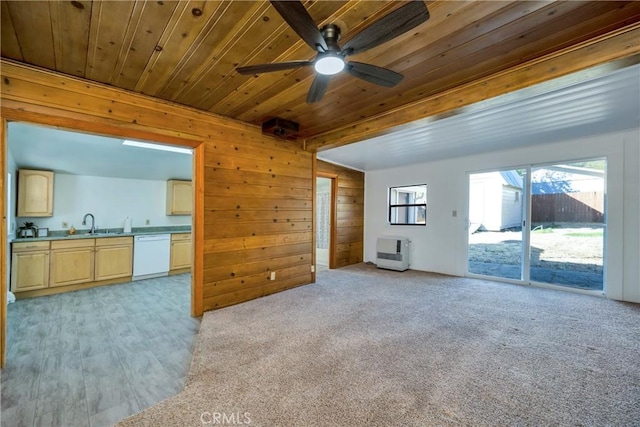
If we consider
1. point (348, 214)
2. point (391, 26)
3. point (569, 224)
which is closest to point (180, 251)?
point (348, 214)

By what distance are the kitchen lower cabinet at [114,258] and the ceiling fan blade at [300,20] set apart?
188 inches

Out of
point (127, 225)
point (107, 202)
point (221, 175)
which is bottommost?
point (127, 225)

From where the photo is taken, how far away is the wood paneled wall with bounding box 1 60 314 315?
229 cm

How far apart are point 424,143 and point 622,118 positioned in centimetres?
230

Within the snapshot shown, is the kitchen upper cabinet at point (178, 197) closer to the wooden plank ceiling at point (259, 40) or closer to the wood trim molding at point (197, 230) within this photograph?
the wood trim molding at point (197, 230)

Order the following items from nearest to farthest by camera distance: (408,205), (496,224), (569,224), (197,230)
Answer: (197,230)
(569,224)
(496,224)
(408,205)

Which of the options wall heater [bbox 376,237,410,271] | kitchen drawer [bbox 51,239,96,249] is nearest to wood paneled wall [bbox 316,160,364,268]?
wall heater [bbox 376,237,410,271]

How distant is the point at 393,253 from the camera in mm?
5668

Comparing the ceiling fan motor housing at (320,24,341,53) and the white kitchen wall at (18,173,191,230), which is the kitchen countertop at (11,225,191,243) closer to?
Result: the white kitchen wall at (18,173,191,230)

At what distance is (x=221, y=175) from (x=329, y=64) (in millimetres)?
2152

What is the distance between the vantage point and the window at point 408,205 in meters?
5.77

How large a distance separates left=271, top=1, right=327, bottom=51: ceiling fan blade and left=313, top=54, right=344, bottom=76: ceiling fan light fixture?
63 mm

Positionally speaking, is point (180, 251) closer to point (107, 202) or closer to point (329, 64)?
point (107, 202)

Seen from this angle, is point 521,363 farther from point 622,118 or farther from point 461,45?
point 622,118
